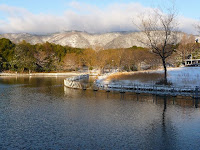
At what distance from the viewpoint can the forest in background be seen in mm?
80938

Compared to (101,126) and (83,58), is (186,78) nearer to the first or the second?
(101,126)

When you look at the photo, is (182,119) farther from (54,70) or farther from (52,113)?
(54,70)

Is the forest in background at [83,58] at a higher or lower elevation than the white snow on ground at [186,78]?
higher

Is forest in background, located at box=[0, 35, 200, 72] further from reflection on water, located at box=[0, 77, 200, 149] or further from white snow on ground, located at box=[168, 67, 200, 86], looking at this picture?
reflection on water, located at box=[0, 77, 200, 149]

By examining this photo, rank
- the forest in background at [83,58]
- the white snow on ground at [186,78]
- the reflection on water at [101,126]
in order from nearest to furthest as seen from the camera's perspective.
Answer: the reflection on water at [101,126], the white snow on ground at [186,78], the forest in background at [83,58]

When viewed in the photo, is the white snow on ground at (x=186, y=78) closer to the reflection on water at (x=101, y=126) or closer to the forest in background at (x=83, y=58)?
the reflection on water at (x=101, y=126)

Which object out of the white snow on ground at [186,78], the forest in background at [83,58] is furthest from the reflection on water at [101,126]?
the forest in background at [83,58]

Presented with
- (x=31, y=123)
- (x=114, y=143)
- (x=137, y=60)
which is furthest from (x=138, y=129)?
(x=137, y=60)

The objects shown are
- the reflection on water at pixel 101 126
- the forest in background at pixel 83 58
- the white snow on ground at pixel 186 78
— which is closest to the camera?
the reflection on water at pixel 101 126

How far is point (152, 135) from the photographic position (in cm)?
1309

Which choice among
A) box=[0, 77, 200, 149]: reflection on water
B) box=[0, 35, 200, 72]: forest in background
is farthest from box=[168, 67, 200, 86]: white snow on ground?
box=[0, 35, 200, 72]: forest in background

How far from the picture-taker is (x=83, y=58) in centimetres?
9462

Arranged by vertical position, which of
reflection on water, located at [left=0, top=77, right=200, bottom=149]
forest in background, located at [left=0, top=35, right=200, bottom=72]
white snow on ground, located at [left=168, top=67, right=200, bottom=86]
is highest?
forest in background, located at [left=0, top=35, right=200, bottom=72]

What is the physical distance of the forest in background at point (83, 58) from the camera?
266 ft
